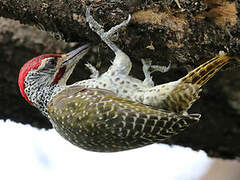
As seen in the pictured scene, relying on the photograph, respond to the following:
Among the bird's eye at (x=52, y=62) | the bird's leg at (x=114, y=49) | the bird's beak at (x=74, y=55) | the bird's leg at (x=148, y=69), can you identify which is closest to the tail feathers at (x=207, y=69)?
the bird's leg at (x=148, y=69)

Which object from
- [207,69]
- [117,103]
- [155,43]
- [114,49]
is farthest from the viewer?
[114,49]

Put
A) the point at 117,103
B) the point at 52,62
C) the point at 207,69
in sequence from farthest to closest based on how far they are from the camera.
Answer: the point at 52,62 < the point at 117,103 < the point at 207,69

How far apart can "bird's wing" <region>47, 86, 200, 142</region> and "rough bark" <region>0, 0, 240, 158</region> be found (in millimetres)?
484

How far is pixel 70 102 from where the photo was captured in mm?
3113

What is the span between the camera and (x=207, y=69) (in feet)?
9.03

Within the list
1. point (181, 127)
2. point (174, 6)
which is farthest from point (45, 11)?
point (181, 127)

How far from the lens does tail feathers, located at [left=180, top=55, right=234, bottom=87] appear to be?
2.72m

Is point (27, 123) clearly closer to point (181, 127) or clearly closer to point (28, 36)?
point (28, 36)

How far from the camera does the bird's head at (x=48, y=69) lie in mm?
3414

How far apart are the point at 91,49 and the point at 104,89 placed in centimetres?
82

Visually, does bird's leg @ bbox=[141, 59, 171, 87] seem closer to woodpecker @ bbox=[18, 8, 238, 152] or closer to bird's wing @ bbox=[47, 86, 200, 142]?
woodpecker @ bbox=[18, 8, 238, 152]

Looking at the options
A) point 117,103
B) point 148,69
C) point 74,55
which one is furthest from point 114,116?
point 74,55

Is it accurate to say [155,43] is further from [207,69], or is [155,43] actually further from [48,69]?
[48,69]

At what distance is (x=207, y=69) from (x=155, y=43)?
1.52ft
